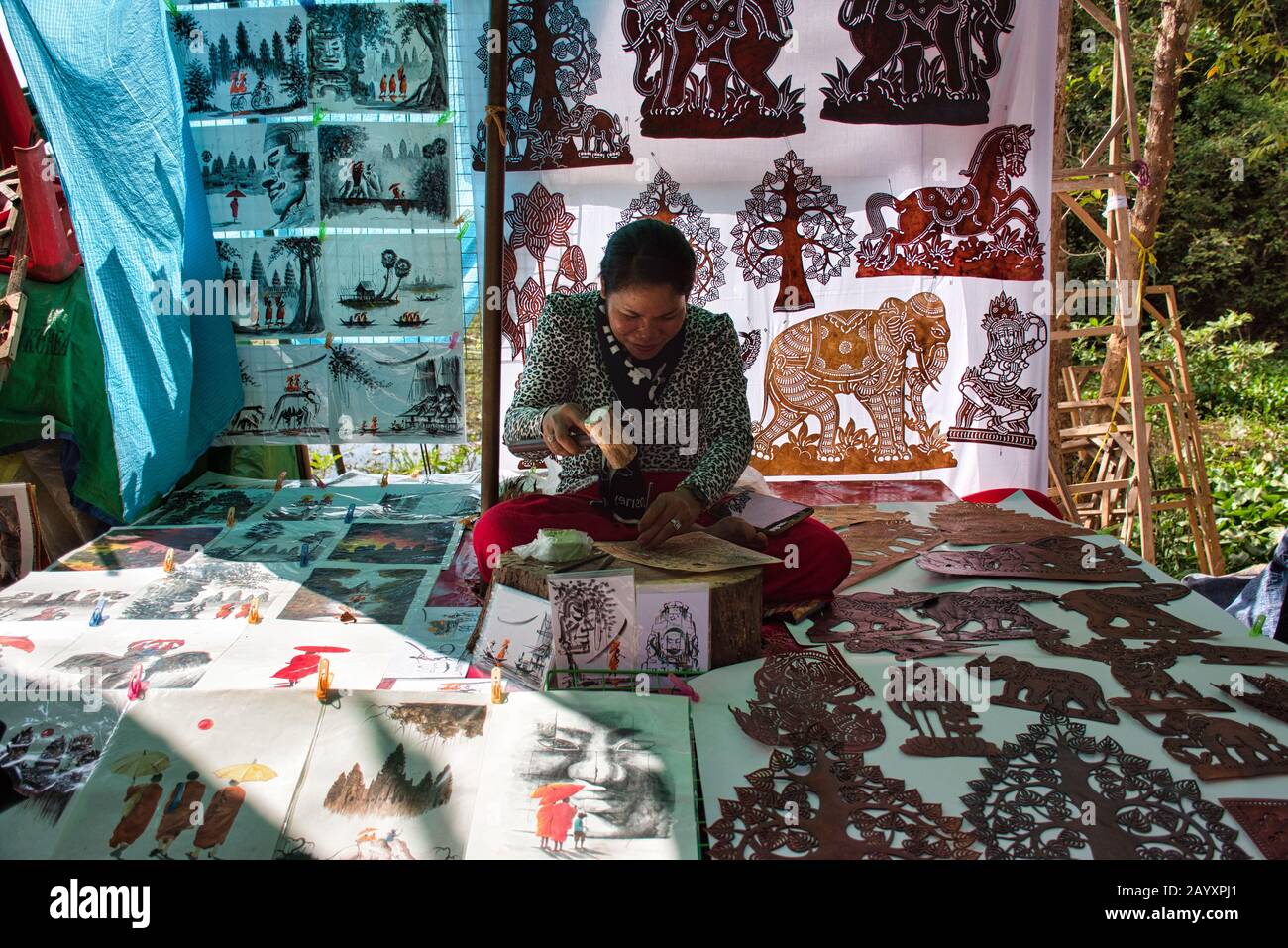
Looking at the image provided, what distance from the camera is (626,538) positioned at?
2.91 meters

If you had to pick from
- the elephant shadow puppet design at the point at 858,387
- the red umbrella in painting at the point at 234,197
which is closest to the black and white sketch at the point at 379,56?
the red umbrella in painting at the point at 234,197

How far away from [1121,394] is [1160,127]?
7.04 feet

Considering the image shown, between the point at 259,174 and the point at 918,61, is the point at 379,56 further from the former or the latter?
the point at 918,61

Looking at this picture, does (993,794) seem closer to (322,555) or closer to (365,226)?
(322,555)

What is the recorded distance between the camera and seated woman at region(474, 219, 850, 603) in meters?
2.72

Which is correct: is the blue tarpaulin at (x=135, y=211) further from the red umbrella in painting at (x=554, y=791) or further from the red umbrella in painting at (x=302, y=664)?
the red umbrella in painting at (x=554, y=791)

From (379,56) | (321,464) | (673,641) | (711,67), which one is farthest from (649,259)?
(321,464)

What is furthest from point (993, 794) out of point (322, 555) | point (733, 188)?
point (733, 188)

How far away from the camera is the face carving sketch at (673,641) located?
2.38m

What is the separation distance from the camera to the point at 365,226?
14.1 feet

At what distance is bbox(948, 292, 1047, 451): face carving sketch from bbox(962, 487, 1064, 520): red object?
11.8 inches

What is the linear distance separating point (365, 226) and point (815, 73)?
6.78ft

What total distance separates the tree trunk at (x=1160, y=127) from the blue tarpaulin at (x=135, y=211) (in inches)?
191
